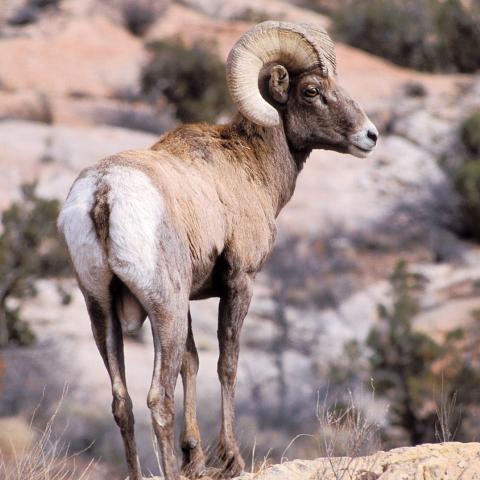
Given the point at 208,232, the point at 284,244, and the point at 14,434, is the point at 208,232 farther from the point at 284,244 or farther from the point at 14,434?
the point at 284,244

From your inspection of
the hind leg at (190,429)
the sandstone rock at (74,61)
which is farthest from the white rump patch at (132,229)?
the sandstone rock at (74,61)

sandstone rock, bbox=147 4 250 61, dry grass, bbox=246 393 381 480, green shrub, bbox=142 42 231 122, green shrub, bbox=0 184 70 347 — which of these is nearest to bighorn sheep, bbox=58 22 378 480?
dry grass, bbox=246 393 381 480

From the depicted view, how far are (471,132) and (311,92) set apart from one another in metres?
22.9

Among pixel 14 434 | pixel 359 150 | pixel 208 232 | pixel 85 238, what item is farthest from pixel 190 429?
pixel 14 434

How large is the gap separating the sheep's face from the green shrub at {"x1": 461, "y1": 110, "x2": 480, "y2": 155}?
22635 millimetres

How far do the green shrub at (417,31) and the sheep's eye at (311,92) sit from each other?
112 ft

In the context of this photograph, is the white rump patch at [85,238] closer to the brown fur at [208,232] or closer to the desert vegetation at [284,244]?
the brown fur at [208,232]

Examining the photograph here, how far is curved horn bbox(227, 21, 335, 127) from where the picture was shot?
766 centimetres

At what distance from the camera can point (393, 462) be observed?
22.7ft

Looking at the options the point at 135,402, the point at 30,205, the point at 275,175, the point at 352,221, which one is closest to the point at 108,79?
the point at 352,221

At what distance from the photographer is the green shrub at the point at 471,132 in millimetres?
30000

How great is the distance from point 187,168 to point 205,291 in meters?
0.87

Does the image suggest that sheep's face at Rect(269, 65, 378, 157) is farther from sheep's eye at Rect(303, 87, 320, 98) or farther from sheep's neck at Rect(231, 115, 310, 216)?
sheep's neck at Rect(231, 115, 310, 216)

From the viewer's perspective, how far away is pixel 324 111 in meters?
8.09
